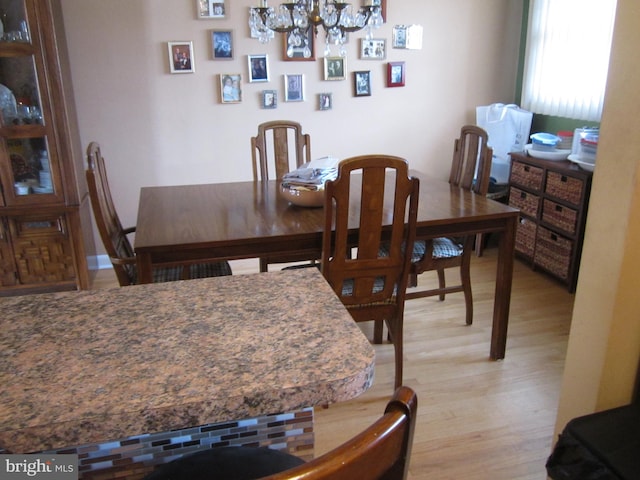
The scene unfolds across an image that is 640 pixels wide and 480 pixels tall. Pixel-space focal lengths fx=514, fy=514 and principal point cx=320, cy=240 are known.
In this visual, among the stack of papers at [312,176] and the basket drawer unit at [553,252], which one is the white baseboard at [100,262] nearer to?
the stack of papers at [312,176]

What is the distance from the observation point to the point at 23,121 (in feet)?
9.82

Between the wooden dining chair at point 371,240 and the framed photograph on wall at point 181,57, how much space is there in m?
1.88

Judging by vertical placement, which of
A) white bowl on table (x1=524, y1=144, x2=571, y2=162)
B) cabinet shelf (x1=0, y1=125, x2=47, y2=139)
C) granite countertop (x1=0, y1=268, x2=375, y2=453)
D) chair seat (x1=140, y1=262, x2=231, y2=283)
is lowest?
chair seat (x1=140, y1=262, x2=231, y2=283)

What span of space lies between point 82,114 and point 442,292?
103 inches

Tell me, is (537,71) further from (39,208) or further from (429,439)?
(39,208)

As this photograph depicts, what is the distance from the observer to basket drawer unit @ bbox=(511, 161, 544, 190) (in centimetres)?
339

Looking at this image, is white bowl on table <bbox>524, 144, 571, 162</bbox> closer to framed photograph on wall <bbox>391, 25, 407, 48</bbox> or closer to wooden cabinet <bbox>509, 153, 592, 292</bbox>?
wooden cabinet <bbox>509, 153, 592, 292</bbox>

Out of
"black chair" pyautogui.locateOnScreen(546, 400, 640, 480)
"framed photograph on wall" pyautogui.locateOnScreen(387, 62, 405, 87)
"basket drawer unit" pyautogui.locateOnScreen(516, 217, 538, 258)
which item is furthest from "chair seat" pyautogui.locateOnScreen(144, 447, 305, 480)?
"framed photograph on wall" pyautogui.locateOnScreen(387, 62, 405, 87)

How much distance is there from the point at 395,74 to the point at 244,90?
1.15 meters

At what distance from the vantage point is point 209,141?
3.72 metres

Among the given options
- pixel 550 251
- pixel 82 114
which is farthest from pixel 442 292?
pixel 82 114

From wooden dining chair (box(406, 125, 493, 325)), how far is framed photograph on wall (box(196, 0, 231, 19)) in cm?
183

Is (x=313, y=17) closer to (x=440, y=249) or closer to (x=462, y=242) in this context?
(x=440, y=249)

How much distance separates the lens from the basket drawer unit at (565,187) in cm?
305
